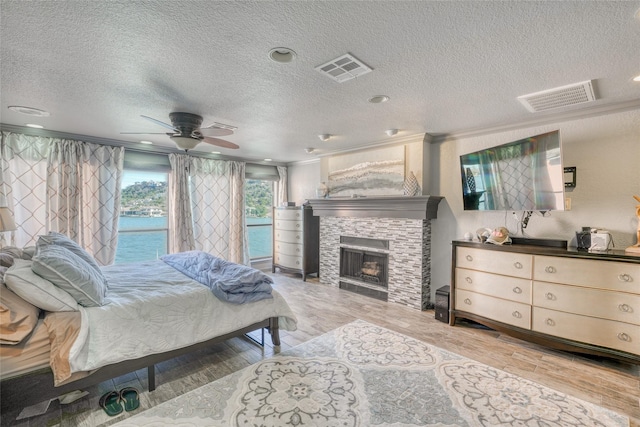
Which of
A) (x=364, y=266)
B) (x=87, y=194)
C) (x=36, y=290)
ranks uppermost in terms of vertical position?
(x=87, y=194)

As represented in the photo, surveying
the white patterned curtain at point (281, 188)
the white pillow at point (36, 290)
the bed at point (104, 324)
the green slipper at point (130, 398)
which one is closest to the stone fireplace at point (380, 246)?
the white patterned curtain at point (281, 188)

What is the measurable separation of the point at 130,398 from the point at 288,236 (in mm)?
3961

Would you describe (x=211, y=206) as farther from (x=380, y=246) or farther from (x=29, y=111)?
(x=380, y=246)

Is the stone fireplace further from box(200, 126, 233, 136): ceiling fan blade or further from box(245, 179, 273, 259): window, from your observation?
box(200, 126, 233, 136): ceiling fan blade

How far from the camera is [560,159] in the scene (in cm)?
→ 264

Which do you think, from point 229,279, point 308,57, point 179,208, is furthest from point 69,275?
point 179,208

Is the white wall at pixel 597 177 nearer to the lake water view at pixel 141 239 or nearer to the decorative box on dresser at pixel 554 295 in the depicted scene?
the decorative box on dresser at pixel 554 295

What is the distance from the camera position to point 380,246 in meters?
4.62

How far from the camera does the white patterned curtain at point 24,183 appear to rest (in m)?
3.63

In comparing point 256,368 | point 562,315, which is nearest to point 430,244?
point 562,315

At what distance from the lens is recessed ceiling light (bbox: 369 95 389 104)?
104 inches

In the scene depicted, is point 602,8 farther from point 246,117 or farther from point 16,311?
point 16,311

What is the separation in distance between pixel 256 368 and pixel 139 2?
2.63 m

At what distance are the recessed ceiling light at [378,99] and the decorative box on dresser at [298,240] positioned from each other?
3127 millimetres
